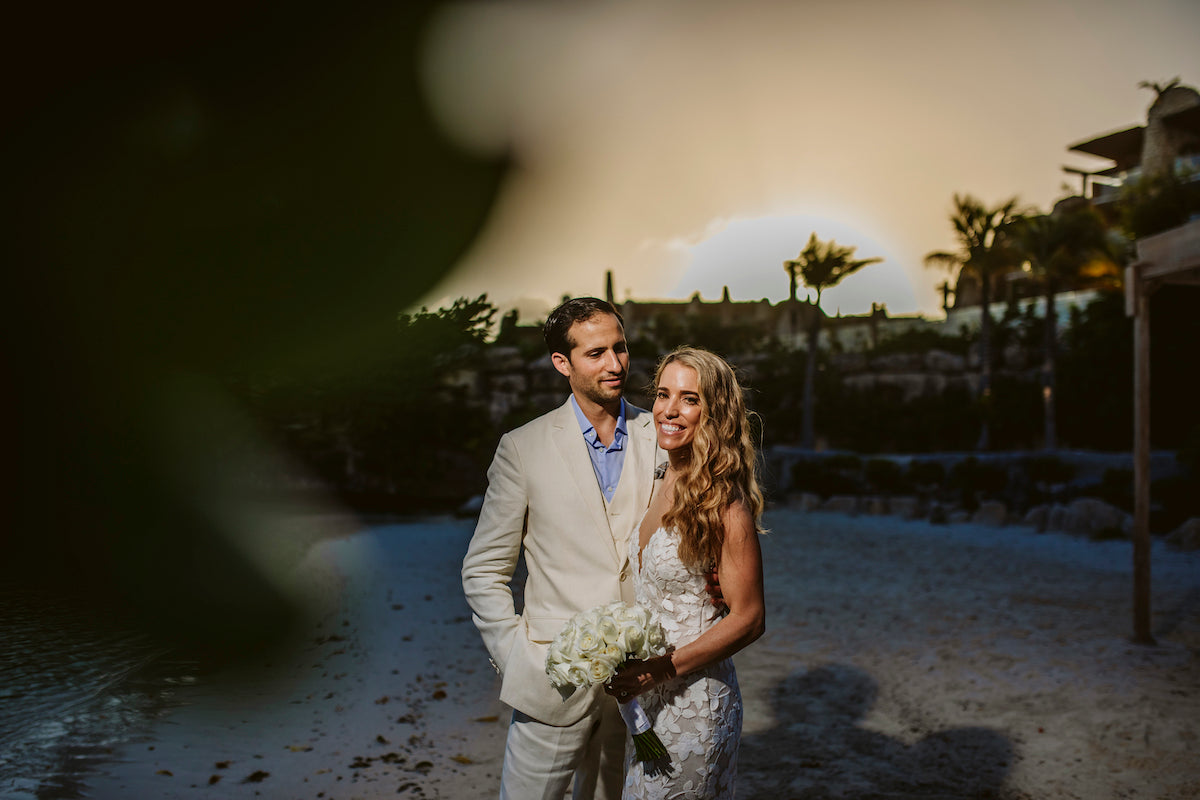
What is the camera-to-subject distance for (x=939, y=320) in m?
37.5

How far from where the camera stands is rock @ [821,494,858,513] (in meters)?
19.2

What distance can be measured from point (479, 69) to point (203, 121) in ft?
13.0

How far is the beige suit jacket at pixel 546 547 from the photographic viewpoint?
9.17ft

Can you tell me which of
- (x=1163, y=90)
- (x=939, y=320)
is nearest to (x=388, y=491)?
(x=939, y=320)

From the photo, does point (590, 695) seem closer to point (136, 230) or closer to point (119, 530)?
point (119, 530)

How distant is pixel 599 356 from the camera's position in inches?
117

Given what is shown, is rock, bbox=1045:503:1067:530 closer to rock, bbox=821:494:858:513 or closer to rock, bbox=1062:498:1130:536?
rock, bbox=1062:498:1130:536

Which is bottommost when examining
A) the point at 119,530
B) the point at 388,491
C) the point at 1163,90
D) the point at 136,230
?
the point at 388,491

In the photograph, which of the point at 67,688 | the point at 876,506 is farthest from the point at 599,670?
the point at 876,506

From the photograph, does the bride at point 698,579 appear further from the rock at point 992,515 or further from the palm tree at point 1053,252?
the palm tree at point 1053,252

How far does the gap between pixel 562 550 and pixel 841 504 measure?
698 inches

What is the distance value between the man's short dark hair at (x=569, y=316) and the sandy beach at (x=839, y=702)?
A: 11.2 feet

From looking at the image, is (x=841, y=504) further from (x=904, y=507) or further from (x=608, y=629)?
(x=608, y=629)

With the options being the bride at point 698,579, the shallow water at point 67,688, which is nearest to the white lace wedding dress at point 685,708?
the bride at point 698,579
